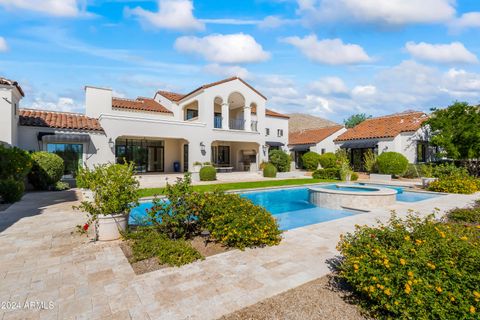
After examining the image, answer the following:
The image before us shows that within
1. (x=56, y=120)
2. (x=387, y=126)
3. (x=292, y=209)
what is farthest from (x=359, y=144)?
(x=56, y=120)

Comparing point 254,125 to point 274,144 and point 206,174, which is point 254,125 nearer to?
point 274,144

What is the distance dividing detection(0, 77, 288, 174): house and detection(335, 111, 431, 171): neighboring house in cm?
959

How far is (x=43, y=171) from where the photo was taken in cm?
1697

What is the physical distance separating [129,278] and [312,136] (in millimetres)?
38198

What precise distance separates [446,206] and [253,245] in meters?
11.4

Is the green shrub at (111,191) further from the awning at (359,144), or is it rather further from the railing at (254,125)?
the awning at (359,144)

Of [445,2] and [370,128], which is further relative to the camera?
[370,128]

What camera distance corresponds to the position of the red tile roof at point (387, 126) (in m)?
29.9

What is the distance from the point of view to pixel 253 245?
712 centimetres

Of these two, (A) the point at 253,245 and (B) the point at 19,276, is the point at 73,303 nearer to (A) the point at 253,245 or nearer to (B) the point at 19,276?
(B) the point at 19,276

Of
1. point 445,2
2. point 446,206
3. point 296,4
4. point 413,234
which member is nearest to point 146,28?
point 296,4

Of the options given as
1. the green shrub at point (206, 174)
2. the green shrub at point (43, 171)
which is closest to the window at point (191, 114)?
the green shrub at point (206, 174)

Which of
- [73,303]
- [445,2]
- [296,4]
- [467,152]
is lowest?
[73,303]

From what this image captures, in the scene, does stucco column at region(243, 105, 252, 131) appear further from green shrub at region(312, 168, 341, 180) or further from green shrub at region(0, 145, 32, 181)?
green shrub at region(0, 145, 32, 181)
